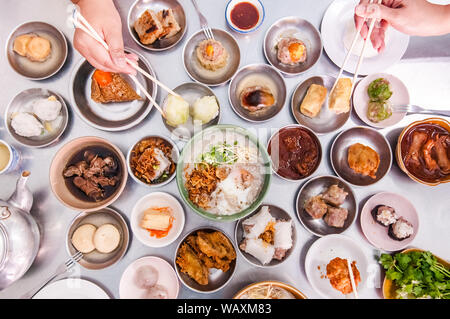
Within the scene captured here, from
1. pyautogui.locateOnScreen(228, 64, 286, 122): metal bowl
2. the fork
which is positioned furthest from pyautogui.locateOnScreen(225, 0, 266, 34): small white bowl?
the fork

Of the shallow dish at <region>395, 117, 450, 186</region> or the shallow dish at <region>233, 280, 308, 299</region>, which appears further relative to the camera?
the shallow dish at <region>395, 117, 450, 186</region>

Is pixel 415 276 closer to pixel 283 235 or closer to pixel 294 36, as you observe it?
pixel 283 235

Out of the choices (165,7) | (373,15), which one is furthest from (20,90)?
(373,15)

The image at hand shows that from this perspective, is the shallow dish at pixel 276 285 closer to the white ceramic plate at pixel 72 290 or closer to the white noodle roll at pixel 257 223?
the white noodle roll at pixel 257 223

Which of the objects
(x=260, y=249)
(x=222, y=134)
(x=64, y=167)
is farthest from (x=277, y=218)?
(x=64, y=167)

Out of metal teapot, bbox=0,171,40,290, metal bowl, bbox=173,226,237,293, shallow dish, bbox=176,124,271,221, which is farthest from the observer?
metal bowl, bbox=173,226,237,293

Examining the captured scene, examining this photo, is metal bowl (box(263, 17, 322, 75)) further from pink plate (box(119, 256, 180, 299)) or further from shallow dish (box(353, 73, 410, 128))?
pink plate (box(119, 256, 180, 299))
